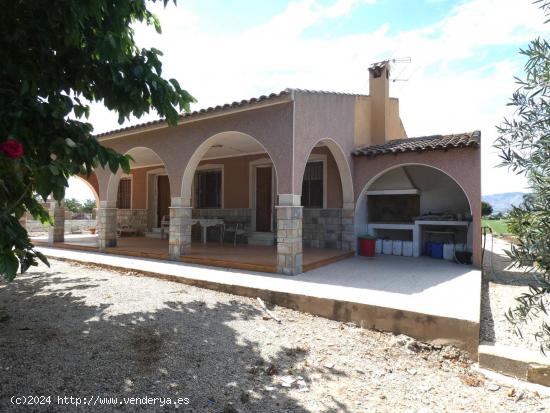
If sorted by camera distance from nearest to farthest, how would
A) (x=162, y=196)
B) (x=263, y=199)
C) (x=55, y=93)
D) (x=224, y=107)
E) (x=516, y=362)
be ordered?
(x=55, y=93)
(x=516, y=362)
(x=224, y=107)
(x=263, y=199)
(x=162, y=196)

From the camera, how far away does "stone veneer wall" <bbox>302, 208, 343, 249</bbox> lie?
973 centimetres

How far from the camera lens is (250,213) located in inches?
444

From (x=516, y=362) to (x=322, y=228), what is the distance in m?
6.82

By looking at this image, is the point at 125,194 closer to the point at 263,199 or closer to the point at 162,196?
the point at 162,196

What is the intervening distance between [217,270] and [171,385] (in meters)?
4.21

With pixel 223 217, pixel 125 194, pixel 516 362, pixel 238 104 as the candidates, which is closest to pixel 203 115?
pixel 238 104

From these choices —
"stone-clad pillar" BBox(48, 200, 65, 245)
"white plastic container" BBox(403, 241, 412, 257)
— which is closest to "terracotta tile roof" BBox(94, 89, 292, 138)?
"stone-clad pillar" BBox(48, 200, 65, 245)

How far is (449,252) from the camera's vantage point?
869cm

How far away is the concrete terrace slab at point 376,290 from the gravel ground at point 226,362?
18 centimetres

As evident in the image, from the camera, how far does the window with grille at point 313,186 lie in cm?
1032

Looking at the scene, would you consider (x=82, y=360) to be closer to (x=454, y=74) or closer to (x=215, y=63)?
(x=454, y=74)

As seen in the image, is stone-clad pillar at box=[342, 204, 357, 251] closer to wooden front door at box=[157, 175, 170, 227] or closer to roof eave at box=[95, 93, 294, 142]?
roof eave at box=[95, 93, 294, 142]

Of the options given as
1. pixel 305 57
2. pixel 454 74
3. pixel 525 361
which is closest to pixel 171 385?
pixel 525 361

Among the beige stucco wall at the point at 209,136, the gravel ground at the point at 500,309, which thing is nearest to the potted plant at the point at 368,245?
the gravel ground at the point at 500,309
